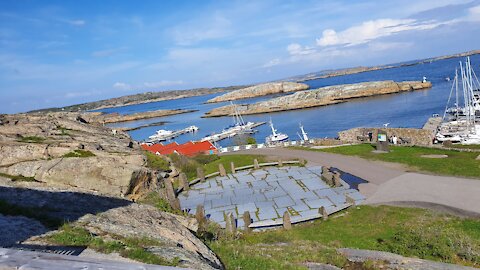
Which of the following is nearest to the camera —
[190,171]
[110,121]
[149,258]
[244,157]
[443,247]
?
[149,258]

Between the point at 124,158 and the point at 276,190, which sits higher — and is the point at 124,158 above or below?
above

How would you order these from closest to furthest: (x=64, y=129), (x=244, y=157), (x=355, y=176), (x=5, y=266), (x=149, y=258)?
(x=5, y=266)
(x=149, y=258)
(x=64, y=129)
(x=355, y=176)
(x=244, y=157)

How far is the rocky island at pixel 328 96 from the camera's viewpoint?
11100 cm

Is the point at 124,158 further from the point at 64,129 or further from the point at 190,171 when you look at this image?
the point at 190,171

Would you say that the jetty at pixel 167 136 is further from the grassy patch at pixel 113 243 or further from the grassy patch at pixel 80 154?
the grassy patch at pixel 113 243

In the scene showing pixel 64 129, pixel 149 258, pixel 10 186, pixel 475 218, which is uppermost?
pixel 64 129

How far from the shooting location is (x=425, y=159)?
81.0ft

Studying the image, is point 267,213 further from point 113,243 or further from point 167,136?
point 167,136

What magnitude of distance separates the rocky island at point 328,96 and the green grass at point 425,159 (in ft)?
259

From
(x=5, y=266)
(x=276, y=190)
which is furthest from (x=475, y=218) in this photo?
(x=5, y=266)

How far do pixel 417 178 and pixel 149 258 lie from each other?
62.5ft

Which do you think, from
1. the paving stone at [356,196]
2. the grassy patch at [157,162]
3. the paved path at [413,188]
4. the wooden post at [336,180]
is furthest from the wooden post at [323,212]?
the grassy patch at [157,162]

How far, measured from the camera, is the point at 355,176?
75.8 ft

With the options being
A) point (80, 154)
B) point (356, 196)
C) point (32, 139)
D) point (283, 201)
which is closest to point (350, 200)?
point (356, 196)
